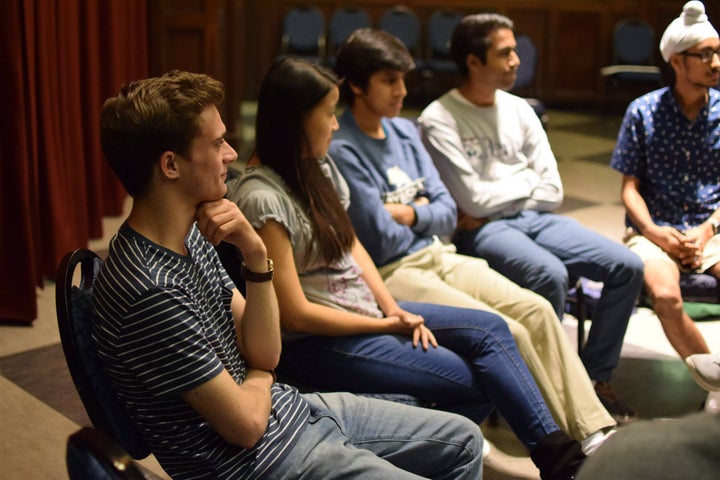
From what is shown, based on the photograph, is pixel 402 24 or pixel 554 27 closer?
pixel 402 24

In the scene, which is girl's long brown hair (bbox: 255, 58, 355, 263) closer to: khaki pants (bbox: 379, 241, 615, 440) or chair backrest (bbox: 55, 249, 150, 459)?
khaki pants (bbox: 379, 241, 615, 440)

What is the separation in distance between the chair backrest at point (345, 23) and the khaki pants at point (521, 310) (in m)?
6.81

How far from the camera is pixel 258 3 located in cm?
969

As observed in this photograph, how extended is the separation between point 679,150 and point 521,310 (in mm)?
1041

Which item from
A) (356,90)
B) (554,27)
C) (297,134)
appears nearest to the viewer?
(297,134)

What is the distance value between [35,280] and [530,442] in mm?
2187

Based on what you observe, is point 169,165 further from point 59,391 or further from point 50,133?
point 50,133

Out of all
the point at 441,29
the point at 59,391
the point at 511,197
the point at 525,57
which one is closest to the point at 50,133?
the point at 59,391

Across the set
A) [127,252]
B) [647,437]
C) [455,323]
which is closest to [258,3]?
[455,323]

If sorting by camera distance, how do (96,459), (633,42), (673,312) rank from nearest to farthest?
1. (96,459)
2. (673,312)
3. (633,42)

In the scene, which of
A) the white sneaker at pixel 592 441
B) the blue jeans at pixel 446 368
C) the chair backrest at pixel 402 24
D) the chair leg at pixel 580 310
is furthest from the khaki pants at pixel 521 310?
the chair backrest at pixel 402 24

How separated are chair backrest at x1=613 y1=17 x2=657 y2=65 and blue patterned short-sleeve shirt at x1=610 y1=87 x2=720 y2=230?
20.7 feet

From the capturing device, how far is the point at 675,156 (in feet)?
11.0

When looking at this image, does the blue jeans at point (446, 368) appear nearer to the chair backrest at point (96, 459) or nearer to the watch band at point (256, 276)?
the watch band at point (256, 276)
